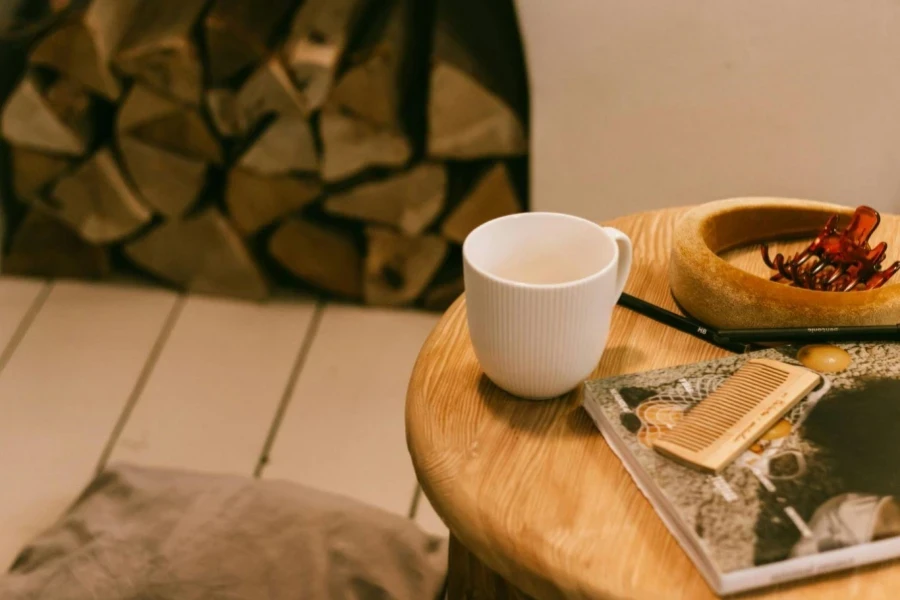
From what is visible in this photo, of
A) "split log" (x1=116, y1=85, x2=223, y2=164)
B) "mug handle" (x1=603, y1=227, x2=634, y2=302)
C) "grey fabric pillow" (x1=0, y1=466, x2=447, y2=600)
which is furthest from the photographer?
"split log" (x1=116, y1=85, x2=223, y2=164)

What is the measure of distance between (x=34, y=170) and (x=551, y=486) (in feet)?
3.94

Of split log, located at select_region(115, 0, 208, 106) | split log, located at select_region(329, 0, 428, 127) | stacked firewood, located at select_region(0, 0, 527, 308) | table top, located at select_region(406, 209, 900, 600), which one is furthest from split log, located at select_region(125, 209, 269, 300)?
table top, located at select_region(406, 209, 900, 600)

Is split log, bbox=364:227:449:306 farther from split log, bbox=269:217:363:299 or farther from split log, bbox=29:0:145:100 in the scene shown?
split log, bbox=29:0:145:100

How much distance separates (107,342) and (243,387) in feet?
0.85

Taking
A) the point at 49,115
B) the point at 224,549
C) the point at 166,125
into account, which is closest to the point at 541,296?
the point at 224,549

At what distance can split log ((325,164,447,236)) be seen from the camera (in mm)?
1311

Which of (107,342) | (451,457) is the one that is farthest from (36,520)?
(451,457)

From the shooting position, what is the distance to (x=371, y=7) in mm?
1318

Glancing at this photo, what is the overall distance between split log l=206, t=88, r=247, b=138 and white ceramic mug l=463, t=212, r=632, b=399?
81cm

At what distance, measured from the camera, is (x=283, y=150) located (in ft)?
4.26

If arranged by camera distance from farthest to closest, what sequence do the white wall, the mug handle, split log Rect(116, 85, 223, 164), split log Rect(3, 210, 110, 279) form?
split log Rect(3, 210, 110, 279)
split log Rect(116, 85, 223, 164)
the white wall
the mug handle

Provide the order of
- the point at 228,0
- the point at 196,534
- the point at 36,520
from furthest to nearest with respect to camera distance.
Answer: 1. the point at 228,0
2. the point at 36,520
3. the point at 196,534

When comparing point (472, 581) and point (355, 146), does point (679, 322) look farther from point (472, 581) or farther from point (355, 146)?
point (355, 146)

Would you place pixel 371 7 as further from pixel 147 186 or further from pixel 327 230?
pixel 147 186
